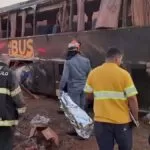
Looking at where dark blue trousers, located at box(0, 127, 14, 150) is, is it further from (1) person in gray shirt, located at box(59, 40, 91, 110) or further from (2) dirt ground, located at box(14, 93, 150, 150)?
(1) person in gray shirt, located at box(59, 40, 91, 110)

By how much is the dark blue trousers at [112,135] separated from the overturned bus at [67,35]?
335cm

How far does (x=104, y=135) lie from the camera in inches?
246

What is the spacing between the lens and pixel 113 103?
20.1 ft

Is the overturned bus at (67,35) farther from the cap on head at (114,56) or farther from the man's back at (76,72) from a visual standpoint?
the cap on head at (114,56)

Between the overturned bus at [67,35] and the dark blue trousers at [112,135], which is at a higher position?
the overturned bus at [67,35]

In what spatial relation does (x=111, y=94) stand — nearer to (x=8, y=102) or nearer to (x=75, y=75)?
(x=8, y=102)

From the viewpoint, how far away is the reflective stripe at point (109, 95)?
19.9 ft

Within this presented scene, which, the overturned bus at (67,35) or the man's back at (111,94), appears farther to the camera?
the overturned bus at (67,35)

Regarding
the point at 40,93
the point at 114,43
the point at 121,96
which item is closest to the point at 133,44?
the point at 114,43

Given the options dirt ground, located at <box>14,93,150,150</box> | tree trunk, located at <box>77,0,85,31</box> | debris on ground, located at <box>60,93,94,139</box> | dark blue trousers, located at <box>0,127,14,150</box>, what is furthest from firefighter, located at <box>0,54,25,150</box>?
tree trunk, located at <box>77,0,85,31</box>

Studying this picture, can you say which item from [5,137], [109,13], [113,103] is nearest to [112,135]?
[113,103]

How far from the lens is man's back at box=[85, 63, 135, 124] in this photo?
19.9 ft

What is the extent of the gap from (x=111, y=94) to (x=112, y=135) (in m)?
0.55

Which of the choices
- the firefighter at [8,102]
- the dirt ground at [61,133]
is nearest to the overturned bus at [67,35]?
the dirt ground at [61,133]
